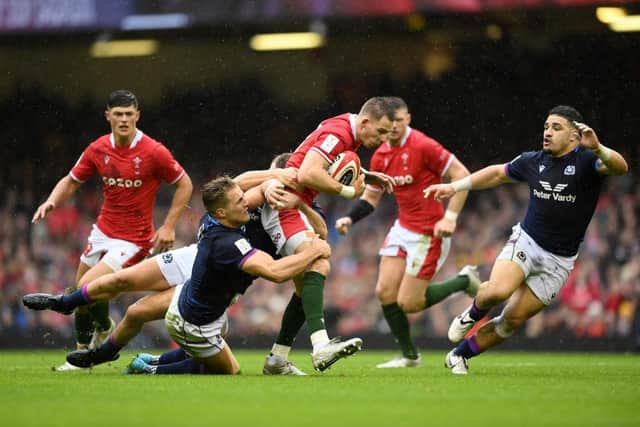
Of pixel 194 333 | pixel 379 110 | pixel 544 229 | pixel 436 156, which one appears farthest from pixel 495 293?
pixel 436 156

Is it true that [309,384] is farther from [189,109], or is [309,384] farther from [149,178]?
[189,109]

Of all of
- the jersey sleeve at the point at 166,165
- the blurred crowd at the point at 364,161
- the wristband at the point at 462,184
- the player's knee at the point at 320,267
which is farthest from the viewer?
the blurred crowd at the point at 364,161

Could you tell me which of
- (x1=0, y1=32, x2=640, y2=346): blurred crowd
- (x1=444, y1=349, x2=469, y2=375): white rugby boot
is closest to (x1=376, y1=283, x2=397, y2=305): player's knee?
(x1=444, y1=349, x2=469, y2=375): white rugby boot

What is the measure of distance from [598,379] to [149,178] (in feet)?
13.9

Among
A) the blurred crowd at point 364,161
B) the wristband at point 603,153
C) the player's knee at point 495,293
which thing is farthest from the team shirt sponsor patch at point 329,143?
the blurred crowd at point 364,161

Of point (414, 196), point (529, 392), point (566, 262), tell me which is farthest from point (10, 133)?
point (529, 392)

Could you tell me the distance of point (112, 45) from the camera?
16.8 metres

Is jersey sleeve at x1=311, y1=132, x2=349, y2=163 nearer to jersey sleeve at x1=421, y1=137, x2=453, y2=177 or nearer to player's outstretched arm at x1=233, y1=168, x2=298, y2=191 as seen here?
player's outstretched arm at x1=233, y1=168, x2=298, y2=191

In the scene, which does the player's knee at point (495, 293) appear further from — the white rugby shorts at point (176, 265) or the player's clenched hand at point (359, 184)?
the white rugby shorts at point (176, 265)

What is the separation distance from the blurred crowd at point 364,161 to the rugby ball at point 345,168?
24.7ft

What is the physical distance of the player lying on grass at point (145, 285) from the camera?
25.6 feet

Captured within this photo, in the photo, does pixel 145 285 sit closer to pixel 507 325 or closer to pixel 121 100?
pixel 121 100

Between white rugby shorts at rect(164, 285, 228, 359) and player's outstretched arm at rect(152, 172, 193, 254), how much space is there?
165 centimetres

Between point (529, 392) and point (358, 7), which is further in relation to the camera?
point (358, 7)
